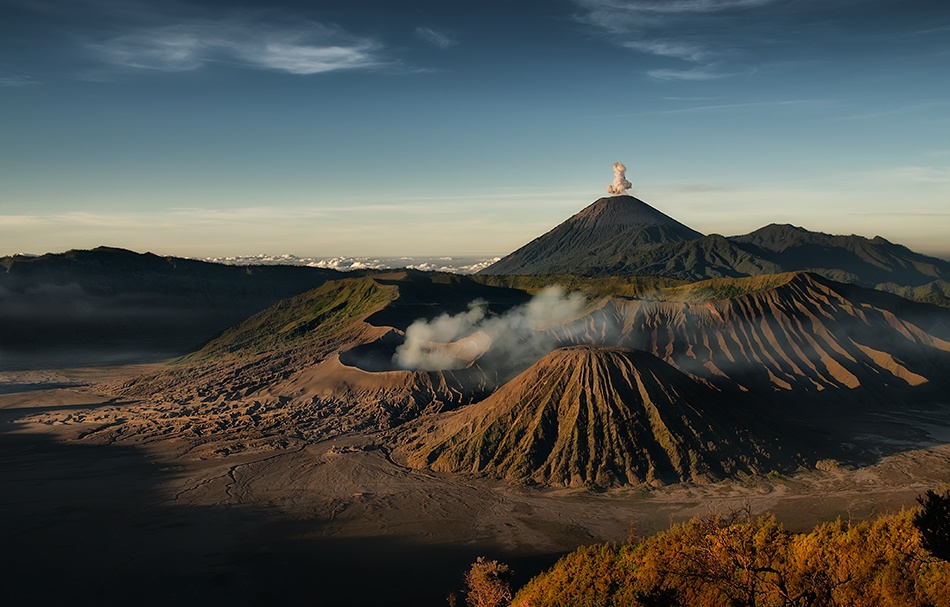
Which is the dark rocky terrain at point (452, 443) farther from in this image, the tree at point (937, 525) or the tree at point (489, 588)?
the tree at point (937, 525)

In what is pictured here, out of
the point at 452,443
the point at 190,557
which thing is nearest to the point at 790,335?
the point at 452,443

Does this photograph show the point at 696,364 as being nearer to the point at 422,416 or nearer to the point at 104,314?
the point at 422,416

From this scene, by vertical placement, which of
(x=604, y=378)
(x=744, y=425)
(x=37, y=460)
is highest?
(x=604, y=378)

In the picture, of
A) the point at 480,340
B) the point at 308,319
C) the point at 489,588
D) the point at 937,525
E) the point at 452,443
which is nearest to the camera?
the point at 937,525

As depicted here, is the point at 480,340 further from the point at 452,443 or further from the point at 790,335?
the point at 790,335

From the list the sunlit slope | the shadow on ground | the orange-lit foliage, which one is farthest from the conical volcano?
the sunlit slope

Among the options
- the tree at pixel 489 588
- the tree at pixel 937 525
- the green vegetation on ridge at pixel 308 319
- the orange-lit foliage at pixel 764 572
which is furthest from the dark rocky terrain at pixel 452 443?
the tree at pixel 937 525

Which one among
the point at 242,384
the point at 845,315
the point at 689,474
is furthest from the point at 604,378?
the point at 845,315
